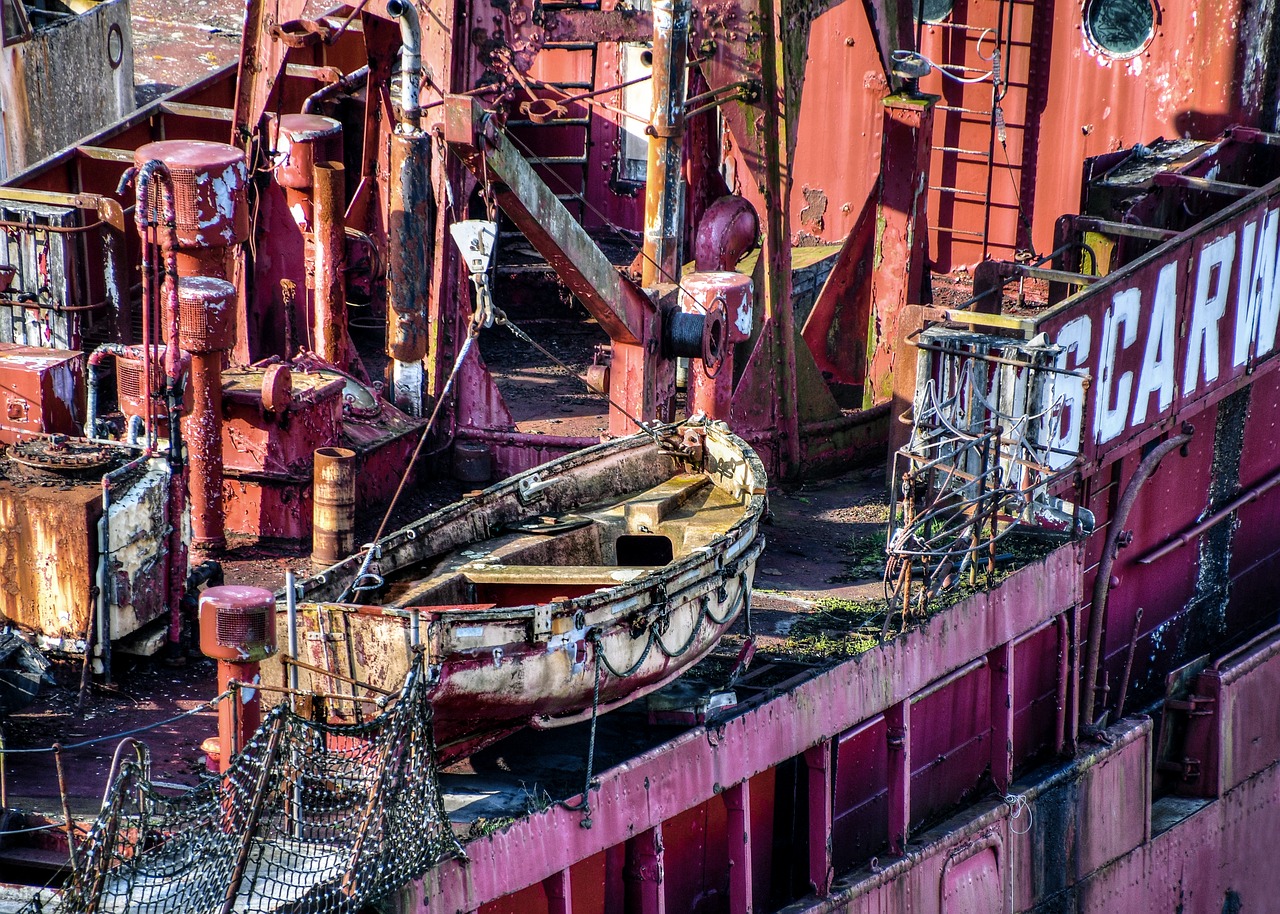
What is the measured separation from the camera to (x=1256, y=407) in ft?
59.4

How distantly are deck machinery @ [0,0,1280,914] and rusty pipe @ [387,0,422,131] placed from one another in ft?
0.12

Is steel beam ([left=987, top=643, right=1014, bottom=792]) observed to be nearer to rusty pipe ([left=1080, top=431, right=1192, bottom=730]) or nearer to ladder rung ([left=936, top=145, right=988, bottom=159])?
rusty pipe ([left=1080, top=431, right=1192, bottom=730])

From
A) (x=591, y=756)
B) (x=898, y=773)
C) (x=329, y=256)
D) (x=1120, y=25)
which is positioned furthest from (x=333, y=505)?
(x=1120, y=25)

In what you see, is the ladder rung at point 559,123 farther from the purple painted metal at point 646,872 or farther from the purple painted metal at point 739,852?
the purple painted metal at point 646,872

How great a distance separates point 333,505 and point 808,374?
17.5 feet

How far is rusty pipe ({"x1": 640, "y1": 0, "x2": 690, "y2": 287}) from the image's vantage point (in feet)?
50.4

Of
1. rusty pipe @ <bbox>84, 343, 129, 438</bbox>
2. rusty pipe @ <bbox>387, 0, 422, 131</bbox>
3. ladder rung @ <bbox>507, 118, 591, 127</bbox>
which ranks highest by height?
rusty pipe @ <bbox>387, 0, 422, 131</bbox>

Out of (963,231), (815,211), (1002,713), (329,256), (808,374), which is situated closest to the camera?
(1002,713)

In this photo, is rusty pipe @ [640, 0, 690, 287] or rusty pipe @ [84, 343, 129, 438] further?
rusty pipe @ [640, 0, 690, 287]

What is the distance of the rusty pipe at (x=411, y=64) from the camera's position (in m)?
14.5

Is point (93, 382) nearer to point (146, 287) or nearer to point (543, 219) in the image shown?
point (146, 287)

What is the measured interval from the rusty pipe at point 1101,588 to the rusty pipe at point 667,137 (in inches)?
161

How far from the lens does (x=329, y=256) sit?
54.9 ft

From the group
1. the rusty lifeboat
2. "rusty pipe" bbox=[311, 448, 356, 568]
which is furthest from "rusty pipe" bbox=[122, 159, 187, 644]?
the rusty lifeboat
